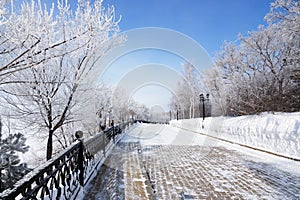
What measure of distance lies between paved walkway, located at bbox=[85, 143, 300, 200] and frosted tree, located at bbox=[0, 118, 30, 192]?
30.5 ft

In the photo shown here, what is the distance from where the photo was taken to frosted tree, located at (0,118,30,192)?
1227cm

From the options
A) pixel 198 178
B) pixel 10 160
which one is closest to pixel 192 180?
pixel 198 178

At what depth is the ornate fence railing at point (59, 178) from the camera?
2.00m

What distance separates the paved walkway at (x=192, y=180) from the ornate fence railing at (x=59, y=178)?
0.37 meters

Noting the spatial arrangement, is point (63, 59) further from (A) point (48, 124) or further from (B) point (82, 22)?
(A) point (48, 124)

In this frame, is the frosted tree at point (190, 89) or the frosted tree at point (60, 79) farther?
the frosted tree at point (190, 89)

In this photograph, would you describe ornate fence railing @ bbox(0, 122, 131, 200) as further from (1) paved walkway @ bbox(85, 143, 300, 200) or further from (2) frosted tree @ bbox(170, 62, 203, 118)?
(2) frosted tree @ bbox(170, 62, 203, 118)

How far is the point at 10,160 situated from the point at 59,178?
12816 mm

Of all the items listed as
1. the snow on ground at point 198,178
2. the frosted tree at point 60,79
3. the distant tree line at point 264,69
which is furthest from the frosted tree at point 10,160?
the distant tree line at point 264,69

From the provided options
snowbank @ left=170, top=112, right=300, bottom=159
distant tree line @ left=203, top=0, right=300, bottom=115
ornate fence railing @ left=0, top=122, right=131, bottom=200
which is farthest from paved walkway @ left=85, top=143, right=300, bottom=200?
distant tree line @ left=203, top=0, right=300, bottom=115

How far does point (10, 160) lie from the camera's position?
13125 millimetres

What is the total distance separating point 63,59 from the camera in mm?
7402

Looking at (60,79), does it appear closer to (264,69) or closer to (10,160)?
(10,160)

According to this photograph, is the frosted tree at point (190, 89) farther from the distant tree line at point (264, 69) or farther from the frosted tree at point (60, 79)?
the frosted tree at point (60, 79)
